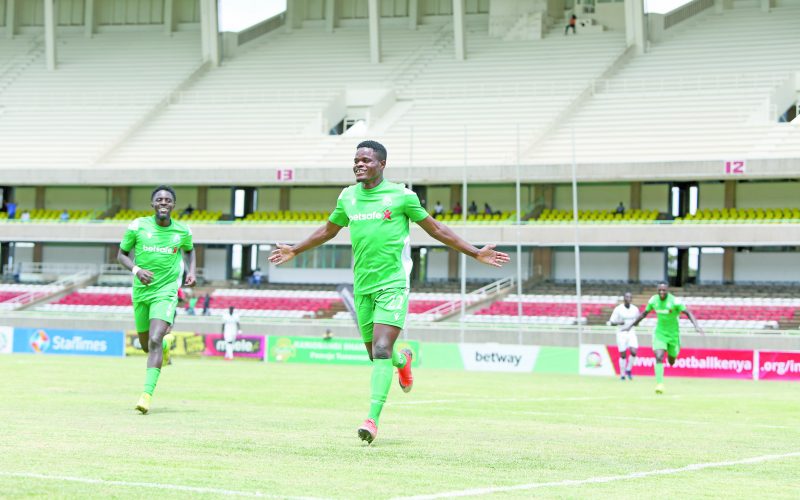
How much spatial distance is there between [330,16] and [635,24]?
61.8ft

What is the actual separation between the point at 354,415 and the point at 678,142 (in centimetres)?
4170

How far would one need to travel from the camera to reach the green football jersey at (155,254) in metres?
16.4

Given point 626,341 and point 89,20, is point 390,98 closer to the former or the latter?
point 89,20

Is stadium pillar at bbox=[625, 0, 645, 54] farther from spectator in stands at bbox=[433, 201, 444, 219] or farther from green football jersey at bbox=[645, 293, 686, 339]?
green football jersey at bbox=[645, 293, 686, 339]

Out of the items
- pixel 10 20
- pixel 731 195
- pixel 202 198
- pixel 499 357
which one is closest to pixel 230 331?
pixel 499 357

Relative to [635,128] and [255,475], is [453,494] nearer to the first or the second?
[255,475]

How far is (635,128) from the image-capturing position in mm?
57188

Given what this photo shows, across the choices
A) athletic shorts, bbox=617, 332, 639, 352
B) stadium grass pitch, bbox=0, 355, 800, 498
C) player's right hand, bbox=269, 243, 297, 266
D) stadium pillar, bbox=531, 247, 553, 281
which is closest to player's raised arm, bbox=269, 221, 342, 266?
player's right hand, bbox=269, 243, 297, 266

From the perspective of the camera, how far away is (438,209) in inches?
2411

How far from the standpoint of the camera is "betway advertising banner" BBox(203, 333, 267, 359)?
45688 mm

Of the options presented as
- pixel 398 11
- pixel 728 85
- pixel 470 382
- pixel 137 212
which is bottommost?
pixel 470 382

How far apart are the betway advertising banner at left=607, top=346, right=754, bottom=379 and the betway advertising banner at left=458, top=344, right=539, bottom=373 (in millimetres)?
2758

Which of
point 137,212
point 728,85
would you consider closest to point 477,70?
point 728,85

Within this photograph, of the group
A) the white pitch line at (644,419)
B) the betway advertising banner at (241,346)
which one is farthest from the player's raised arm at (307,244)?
the betway advertising banner at (241,346)
